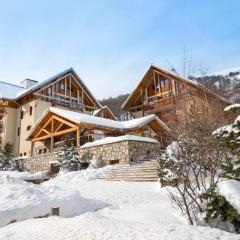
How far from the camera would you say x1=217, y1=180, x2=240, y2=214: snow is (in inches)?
179

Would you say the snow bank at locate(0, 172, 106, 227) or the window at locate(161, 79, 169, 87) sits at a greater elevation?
the window at locate(161, 79, 169, 87)

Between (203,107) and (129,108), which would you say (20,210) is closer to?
(203,107)

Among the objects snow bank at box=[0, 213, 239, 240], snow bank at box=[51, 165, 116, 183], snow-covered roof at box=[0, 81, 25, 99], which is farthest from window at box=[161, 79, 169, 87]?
snow bank at box=[0, 213, 239, 240]

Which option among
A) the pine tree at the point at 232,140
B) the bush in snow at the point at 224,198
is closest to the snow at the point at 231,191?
the bush in snow at the point at 224,198

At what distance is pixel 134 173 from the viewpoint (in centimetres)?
1438

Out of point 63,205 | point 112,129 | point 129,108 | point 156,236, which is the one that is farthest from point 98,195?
point 129,108

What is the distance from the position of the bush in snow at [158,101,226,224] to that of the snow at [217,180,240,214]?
665 mm

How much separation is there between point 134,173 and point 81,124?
6.29 metres

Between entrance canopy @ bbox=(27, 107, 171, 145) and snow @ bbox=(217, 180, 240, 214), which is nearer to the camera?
snow @ bbox=(217, 180, 240, 214)

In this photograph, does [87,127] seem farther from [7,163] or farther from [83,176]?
[7,163]

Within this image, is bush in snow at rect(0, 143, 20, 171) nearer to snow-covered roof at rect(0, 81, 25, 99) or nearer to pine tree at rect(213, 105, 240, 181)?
snow-covered roof at rect(0, 81, 25, 99)

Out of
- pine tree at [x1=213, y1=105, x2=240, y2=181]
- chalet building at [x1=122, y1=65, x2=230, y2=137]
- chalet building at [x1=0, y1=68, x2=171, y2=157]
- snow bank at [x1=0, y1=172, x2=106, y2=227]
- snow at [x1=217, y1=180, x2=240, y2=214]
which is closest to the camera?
snow at [x1=217, y1=180, x2=240, y2=214]

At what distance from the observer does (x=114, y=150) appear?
17.2 metres

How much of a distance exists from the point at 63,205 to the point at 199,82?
9.33m
